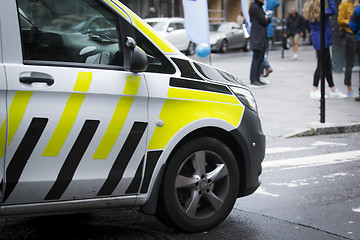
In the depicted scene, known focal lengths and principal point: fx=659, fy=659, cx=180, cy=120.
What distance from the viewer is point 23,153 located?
4055mm

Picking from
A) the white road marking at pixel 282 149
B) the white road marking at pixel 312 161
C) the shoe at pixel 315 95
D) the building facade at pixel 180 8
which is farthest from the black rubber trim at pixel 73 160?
the building facade at pixel 180 8

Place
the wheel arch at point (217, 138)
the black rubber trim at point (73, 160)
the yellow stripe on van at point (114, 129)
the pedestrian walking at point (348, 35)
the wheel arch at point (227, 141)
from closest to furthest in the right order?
the black rubber trim at point (73, 160) < the yellow stripe on van at point (114, 129) < the wheel arch at point (217, 138) < the wheel arch at point (227, 141) < the pedestrian walking at point (348, 35)

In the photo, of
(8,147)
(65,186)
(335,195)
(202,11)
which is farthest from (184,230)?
(202,11)

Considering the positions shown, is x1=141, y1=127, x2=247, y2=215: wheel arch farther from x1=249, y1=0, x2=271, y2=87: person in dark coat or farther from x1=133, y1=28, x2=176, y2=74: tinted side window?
x1=249, y1=0, x2=271, y2=87: person in dark coat

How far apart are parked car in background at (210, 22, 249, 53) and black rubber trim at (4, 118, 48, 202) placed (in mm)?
26414

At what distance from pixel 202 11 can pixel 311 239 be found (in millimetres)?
8871

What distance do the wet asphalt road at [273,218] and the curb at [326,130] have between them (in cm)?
222

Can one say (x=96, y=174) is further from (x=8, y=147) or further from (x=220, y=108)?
(x=220, y=108)

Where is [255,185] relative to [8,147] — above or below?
below

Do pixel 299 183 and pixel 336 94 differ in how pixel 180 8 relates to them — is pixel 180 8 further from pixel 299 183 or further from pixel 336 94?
pixel 299 183

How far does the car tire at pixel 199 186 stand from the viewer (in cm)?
463

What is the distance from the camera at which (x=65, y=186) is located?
13.8 feet

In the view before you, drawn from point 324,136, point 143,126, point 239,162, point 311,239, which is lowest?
point 324,136

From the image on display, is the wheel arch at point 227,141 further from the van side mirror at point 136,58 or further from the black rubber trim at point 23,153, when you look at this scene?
the black rubber trim at point 23,153
